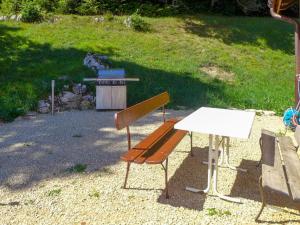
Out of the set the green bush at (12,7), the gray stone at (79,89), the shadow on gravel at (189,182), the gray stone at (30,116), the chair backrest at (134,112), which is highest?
the green bush at (12,7)

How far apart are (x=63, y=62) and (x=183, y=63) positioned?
3504 mm

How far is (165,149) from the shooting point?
14.9ft

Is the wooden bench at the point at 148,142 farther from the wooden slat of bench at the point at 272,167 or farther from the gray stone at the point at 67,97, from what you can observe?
the gray stone at the point at 67,97

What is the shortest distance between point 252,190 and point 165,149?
44.4 inches

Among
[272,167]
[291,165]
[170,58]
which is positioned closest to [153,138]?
[272,167]

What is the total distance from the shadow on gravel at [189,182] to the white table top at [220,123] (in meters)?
0.77

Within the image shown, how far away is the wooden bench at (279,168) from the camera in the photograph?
138 inches

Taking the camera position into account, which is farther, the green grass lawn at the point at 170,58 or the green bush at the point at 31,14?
the green bush at the point at 31,14

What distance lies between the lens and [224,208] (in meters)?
4.17

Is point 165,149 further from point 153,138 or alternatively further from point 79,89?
point 79,89

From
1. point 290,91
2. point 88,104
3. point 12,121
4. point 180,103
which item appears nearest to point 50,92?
point 88,104

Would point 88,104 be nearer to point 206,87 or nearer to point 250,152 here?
point 206,87

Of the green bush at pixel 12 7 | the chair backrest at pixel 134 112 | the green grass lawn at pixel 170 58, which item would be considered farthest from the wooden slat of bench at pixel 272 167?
the green bush at pixel 12 7

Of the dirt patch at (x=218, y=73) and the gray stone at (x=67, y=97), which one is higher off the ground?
the dirt patch at (x=218, y=73)
